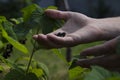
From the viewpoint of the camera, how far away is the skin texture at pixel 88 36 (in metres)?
1.24

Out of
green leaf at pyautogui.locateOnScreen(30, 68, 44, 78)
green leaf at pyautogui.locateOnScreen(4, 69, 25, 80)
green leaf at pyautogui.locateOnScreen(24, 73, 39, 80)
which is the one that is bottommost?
green leaf at pyautogui.locateOnScreen(30, 68, 44, 78)

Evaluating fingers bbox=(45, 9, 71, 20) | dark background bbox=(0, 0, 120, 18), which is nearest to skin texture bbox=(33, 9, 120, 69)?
fingers bbox=(45, 9, 71, 20)

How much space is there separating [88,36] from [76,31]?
52 millimetres

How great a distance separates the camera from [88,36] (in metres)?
1.41

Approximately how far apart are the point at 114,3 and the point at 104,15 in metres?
2.52

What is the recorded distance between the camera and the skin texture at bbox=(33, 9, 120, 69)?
1.24 meters

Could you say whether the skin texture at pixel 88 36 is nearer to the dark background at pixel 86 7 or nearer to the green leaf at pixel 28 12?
the green leaf at pixel 28 12

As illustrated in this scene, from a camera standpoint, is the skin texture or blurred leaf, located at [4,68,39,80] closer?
the skin texture

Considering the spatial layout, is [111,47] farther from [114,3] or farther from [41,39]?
[114,3]

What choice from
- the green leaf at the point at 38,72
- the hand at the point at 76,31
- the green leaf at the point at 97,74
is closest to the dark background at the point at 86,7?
the green leaf at the point at 38,72

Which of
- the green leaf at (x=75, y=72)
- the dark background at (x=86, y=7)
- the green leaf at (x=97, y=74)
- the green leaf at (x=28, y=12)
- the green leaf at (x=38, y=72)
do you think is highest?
the green leaf at (x=97, y=74)

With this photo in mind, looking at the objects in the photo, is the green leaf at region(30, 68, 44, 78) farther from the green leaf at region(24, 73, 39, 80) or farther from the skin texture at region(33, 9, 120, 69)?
the skin texture at region(33, 9, 120, 69)

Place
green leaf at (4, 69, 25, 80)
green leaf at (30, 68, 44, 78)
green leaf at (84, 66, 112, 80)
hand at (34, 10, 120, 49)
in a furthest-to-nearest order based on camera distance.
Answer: green leaf at (30, 68, 44, 78) → green leaf at (4, 69, 25, 80) → hand at (34, 10, 120, 49) → green leaf at (84, 66, 112, 80)

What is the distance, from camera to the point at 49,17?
1583mm
